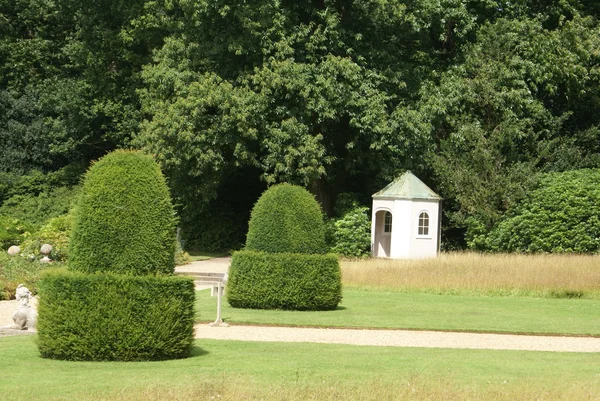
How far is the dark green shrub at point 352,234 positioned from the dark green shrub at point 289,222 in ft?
45.4

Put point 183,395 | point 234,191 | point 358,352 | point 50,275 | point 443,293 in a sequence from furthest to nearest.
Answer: point 234,191 < point 443,293 < point 358,352 < point 50,275 < point 183,395

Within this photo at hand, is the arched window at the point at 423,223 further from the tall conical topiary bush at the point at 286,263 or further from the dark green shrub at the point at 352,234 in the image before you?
the tall conical topiary bush at the point at 286,263

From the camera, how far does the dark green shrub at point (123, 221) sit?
1290 centimetres

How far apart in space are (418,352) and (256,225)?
710 cm

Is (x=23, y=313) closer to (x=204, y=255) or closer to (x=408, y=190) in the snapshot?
(x=408, y=190)

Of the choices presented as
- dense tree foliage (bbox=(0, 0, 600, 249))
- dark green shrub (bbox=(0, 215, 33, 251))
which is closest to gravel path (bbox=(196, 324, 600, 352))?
dark green shrub (bbox=(0, 215, 33, 251))

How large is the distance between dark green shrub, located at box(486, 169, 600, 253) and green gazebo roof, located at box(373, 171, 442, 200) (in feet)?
8.38

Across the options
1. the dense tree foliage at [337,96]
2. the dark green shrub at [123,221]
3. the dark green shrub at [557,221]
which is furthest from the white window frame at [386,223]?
the dark green shrub at [123,221]

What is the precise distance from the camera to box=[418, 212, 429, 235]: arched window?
34531 mm

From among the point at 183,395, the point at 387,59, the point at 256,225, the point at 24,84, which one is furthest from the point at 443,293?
the point at 24,84

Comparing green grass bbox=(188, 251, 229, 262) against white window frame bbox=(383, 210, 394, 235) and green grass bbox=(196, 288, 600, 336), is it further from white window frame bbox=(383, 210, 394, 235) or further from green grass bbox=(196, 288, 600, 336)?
green grass bbox=(196, 288, 600, 336)

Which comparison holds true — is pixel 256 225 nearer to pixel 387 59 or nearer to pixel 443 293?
pixel 443 293

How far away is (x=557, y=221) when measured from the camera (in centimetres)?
3306

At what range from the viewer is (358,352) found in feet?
46.5
